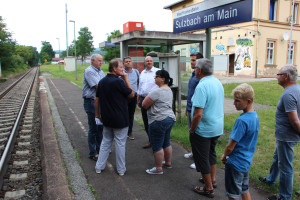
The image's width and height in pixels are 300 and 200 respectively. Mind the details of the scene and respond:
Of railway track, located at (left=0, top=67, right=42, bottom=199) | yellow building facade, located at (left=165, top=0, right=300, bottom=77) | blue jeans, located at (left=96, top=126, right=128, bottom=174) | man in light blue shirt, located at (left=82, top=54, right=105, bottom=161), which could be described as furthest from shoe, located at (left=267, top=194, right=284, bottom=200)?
yellow building facade, located at (left=165, top=0, right=300, bottom=77)

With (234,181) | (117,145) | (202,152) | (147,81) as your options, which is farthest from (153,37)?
(234,181)

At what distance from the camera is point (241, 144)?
2502 millimetres

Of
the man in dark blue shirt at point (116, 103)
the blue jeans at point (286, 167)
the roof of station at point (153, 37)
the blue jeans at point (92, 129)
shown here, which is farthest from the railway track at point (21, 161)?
the roof of station at point (153, 37)

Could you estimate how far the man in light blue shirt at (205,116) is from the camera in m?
2.96

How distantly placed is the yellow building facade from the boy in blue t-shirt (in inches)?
776

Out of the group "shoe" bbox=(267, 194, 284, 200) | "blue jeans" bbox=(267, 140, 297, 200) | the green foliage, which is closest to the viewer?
"blue jeans" bbox=(267, 140, 297, 200)

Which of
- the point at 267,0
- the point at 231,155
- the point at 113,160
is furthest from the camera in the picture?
the point at 267,0

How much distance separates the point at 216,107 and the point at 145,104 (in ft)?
3.65

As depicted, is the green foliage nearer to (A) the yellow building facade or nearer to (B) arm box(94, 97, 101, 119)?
(A) the yellow building facade

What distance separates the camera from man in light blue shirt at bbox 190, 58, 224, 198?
2.96 metres

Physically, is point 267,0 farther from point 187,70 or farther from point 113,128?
point 113,128

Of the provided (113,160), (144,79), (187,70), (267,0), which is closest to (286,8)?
(267,0)

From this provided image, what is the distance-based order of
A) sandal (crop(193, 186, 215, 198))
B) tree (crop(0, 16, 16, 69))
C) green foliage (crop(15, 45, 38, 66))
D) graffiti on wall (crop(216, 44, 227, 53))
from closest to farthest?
sandal (crop(193, 186, 215, 198))
graffiti on wall (crop(216, 44, 227, 53))
tree (crop(0, 16, 16, 69))
green foliage (crop(15, 45, 38, 66))

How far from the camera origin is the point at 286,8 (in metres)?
22.6
